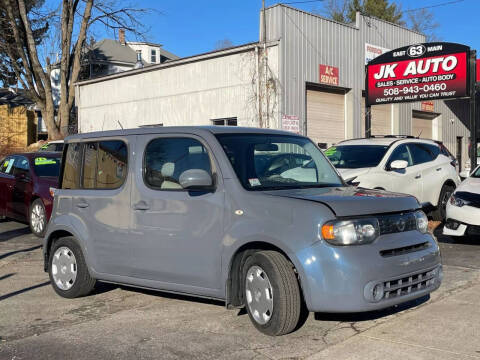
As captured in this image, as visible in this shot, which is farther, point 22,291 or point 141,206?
point 22,291

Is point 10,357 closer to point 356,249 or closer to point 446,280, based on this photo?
point 356,249

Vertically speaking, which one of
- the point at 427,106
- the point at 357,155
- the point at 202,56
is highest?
the point at 202,56

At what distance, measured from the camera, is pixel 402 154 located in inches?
436

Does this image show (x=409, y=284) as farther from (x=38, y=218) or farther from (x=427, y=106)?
(x=427, y=106)

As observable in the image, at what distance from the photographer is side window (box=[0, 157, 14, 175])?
11901 mm

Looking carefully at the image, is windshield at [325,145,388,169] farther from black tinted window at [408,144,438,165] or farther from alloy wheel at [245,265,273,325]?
alloy wheel at [245,265,273,325]

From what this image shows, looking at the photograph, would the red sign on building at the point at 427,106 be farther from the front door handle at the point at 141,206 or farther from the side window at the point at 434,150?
the front door handle at the point at 141,206

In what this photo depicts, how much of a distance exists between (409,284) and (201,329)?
1.77m

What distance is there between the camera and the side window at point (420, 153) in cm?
1134

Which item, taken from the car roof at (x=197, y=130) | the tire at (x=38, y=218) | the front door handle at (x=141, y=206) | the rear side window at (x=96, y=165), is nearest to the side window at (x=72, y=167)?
the rear side window at (x=96, y=165)

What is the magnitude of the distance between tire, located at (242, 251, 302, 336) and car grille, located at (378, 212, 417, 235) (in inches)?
Result: 31.7

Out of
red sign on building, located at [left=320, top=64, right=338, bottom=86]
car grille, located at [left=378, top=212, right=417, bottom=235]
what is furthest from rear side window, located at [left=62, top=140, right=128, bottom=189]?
red sign on building, located at [left=320, top=64, right=338, bottom=86]

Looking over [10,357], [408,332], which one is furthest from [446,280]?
[10,357]

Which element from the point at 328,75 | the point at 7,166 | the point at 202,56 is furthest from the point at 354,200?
the point at 202,56
